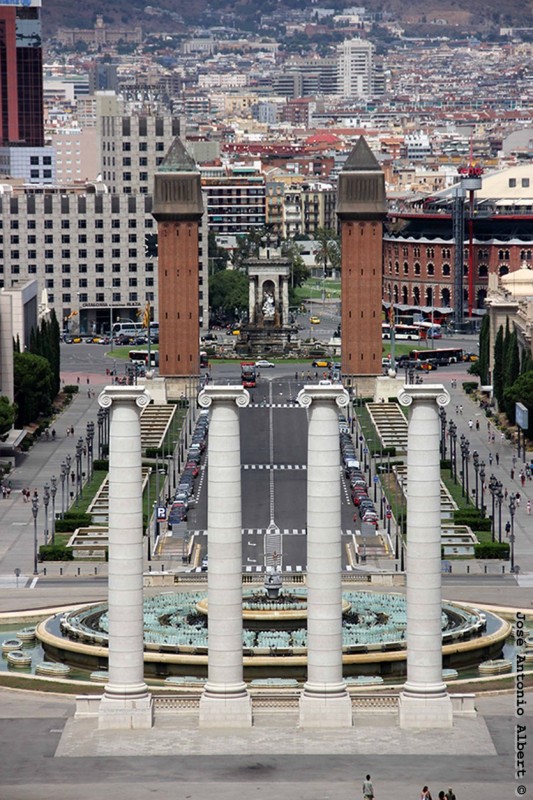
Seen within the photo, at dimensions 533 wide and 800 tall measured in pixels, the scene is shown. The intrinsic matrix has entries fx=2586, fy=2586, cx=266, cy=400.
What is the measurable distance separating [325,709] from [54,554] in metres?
46.0

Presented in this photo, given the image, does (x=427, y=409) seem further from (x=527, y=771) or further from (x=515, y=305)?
(x=515, y=305)

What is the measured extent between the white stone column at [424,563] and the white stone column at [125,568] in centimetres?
796

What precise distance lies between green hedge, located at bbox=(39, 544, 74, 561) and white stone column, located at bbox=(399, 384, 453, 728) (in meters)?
46.3

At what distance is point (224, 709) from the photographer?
78.2 m

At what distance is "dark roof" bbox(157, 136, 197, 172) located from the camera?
19612cm

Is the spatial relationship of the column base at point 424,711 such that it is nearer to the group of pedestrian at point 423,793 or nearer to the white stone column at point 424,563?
the white stone column at point 424,563

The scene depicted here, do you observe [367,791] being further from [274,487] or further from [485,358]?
[485,358]

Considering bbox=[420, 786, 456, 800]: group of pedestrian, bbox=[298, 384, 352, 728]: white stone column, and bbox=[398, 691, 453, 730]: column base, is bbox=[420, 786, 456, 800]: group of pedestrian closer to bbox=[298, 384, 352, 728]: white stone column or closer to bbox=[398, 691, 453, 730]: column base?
bbox=[398, 691, 453, 730]: column base

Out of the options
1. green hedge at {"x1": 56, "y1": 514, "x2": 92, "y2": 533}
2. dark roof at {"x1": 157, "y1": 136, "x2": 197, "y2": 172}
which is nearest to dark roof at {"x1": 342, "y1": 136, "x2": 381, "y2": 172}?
dark roof at {"x1": 157, "y1": 136, "x2": 197, "y2": 172}

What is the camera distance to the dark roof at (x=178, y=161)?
196125 mm

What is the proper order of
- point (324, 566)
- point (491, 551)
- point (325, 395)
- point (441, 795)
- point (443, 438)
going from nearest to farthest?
point (441, 795)
point (325, 395)
point (324, 566)
point (491, 551)
point (443, 438)

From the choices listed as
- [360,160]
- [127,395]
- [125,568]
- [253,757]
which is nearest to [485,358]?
[360,160]

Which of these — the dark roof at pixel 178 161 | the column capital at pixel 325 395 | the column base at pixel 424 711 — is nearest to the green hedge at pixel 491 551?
the column base at pixel 424 711

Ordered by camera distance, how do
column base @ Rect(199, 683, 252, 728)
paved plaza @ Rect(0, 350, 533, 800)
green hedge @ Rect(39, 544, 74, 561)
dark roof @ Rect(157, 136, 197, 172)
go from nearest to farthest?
paved plaza @ Rect(0, 350, 533, 800) → column base @ Rect(199, 683, 252, 728) → green hedge @ Rect(39, 544, 74, 561) → dark roof @ Rect(157, 136, 197, 172)
